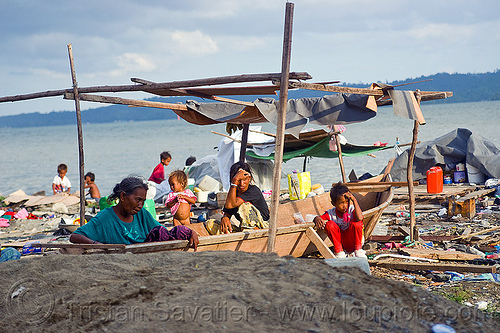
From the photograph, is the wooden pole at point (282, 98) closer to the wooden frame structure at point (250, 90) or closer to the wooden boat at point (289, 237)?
the wooden frame structure at point (250, 90)

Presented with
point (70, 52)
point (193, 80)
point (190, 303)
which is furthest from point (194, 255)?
point (70, 52)

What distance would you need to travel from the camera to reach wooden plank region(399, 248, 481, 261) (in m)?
5.52

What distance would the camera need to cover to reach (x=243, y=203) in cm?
562

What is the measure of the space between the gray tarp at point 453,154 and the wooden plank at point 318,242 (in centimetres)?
802

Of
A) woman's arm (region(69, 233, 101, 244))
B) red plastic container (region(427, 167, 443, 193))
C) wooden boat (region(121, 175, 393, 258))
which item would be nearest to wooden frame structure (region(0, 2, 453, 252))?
wooden boat (region(121, 175, 393, 258))

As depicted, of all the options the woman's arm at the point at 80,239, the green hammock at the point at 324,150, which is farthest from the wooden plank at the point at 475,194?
the woman's arm at the point at 80,239

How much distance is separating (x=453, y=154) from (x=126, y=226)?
10537mm

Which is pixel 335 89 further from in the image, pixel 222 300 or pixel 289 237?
pixel 222 300

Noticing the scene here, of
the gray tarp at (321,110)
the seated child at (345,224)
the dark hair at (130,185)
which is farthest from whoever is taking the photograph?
the gray tarp at (321,110)

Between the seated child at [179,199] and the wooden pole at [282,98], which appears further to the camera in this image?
the seated child at [179,199]

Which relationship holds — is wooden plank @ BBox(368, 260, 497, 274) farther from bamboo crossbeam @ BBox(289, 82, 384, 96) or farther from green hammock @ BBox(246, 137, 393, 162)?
green hammock @ BBox(246, 137, 393, 162)

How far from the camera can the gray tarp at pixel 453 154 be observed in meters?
11.9

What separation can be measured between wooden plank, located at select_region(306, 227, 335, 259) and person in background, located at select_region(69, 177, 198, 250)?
153 centimetres

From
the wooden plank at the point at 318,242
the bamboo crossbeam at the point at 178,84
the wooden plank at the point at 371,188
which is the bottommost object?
the wooden plank at the point at 318,242
